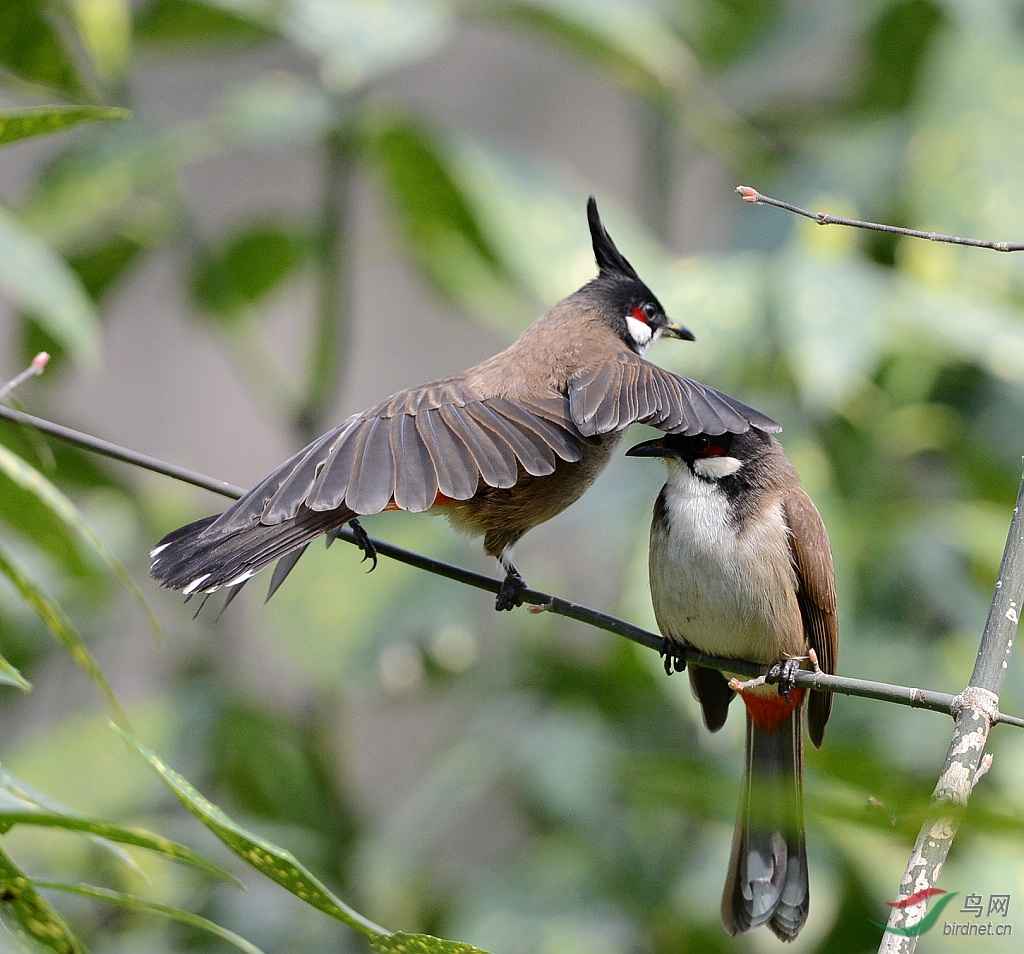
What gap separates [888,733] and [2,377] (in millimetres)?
3011

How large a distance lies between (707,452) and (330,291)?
1.52 meters

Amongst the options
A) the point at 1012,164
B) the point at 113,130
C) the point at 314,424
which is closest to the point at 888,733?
the point at 1012,164

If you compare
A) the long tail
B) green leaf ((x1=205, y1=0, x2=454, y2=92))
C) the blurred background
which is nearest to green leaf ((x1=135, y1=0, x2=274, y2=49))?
the blurred background

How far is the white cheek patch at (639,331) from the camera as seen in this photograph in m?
2.15

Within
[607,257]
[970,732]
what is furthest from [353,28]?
[970,732]

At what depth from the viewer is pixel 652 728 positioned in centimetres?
285

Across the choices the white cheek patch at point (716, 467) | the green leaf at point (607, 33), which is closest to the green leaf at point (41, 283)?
the white cheek patch at point (716, 467)

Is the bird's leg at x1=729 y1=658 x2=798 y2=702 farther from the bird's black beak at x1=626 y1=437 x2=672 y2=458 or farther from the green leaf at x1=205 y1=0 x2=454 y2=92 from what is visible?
the green leaf at x1=205 y1=0 x2=454 y2=92

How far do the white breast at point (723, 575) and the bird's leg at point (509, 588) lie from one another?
212 mm

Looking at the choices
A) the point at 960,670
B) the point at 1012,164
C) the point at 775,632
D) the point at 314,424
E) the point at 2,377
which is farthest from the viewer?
the point at 2,377

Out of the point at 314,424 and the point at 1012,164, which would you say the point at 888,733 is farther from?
the point at 314,424

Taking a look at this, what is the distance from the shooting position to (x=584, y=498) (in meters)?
2.53

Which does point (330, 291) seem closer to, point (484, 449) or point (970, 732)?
point (484, 449)

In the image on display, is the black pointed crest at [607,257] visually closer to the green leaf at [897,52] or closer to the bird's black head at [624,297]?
the bird's black head at [624,297]
